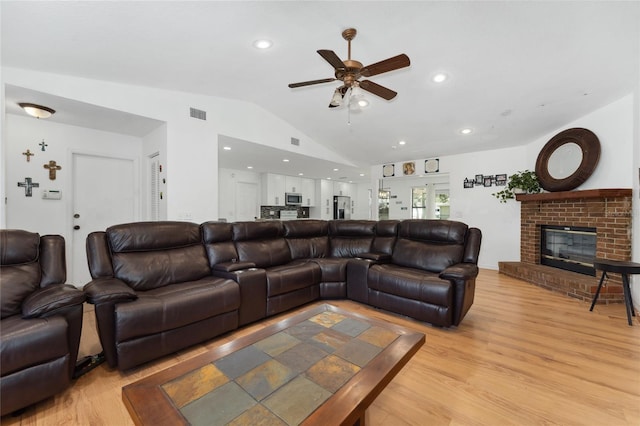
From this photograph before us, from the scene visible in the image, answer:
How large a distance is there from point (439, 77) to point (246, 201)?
225 inches

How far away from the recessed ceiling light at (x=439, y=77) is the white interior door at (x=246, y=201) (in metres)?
5.47

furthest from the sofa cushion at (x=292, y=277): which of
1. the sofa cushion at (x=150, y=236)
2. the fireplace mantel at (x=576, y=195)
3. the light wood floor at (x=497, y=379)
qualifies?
the fireplace mantel at (x=576, y=195)

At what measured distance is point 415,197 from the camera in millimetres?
6844

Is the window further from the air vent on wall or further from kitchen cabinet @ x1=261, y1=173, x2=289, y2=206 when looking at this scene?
the air vent on wall

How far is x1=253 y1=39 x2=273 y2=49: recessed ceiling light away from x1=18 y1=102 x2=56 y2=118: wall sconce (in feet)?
8.23

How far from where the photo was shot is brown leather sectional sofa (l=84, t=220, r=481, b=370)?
1.92 m

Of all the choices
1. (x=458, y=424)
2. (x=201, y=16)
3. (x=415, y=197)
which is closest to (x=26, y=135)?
(x=201, y=16)

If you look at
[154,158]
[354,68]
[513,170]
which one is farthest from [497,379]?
[154,158]

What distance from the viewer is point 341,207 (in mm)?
9562

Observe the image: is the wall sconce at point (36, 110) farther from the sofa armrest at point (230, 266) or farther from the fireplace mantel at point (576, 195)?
the fireplace mantel at point (576, 195)

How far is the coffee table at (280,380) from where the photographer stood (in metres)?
0.98

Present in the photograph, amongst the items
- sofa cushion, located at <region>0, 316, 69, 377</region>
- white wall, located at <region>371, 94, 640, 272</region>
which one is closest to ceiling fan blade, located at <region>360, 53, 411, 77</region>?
sofa cushion, located at <region>0, 316, 69, 377</region>

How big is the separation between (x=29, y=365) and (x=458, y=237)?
3.64 meters

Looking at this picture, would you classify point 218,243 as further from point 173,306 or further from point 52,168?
point 52,168
